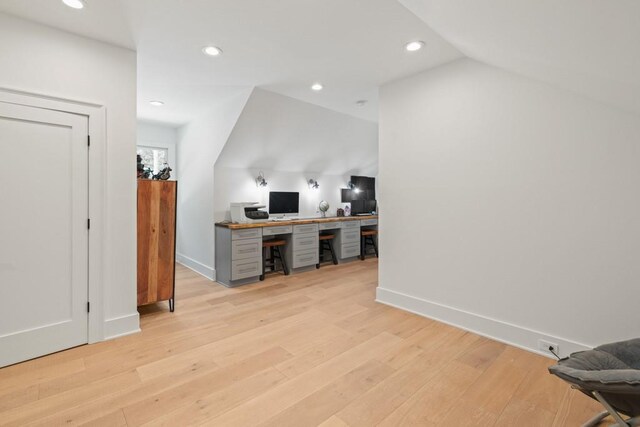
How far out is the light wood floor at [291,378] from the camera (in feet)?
5.49

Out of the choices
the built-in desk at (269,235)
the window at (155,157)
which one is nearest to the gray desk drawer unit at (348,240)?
the built-in desk at (269,235)

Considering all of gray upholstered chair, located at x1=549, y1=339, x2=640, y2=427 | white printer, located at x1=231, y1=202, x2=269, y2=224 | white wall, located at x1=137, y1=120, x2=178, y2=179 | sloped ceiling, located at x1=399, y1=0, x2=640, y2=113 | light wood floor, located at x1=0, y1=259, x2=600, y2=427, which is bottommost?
light wood floor, located at x1=0, y1=259, x2=600, y2=427

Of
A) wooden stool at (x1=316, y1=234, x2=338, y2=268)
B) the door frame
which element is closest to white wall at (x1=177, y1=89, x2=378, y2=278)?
wooden stool at (x1=316, y1=234, x2=338, y2=268)

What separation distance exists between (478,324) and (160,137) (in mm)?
5746

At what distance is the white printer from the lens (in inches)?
176

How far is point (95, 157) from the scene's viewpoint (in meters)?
2.50

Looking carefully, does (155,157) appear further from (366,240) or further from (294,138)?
(366,240)

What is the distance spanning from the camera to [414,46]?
2.59 metres

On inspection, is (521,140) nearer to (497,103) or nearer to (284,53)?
(497,103)

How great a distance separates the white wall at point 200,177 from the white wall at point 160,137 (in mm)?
125

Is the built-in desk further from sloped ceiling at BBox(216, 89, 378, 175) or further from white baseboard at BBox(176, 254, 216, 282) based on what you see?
sloped ceiling at BBox(216, 89, 378, 175)

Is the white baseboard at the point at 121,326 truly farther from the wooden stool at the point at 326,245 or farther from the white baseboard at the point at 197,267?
the wooden stool at the point at 326,245

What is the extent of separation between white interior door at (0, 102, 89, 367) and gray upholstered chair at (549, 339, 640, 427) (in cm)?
338

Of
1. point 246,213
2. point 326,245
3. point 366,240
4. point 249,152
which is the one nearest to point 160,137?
point 249,152
